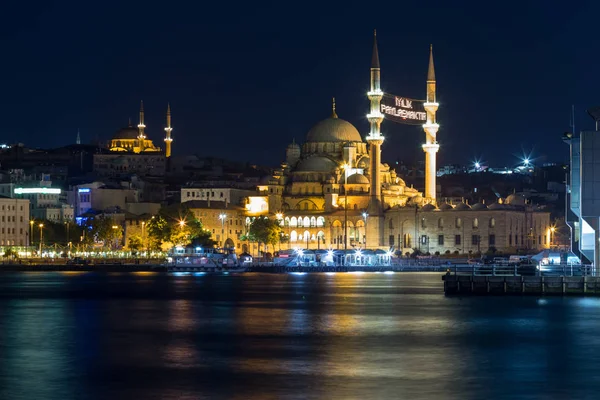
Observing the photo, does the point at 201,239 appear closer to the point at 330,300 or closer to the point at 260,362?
the point at 330,300

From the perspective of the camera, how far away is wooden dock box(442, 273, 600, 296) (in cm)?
6238

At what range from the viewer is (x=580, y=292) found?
6259 centimetres

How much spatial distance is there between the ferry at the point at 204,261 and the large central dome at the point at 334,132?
2540cm

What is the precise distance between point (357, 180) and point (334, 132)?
11388mm

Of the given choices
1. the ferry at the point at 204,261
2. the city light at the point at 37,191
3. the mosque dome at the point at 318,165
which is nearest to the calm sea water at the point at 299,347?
the ferry at the point at 204,261

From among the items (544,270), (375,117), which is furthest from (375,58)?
(544,270)

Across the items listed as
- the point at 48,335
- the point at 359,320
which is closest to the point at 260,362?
the point at 48,335

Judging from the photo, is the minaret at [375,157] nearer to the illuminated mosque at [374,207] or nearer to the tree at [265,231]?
the illuminated mosque at [374,207]

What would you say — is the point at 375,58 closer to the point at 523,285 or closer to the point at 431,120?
the point at 431,120

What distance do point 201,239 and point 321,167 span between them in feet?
66.5

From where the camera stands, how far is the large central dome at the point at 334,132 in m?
154

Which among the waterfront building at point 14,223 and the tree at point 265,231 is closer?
the tree at point 265,231

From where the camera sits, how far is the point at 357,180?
472 feet

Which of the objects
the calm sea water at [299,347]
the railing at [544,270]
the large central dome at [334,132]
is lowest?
the calm sea water at [299,347]
